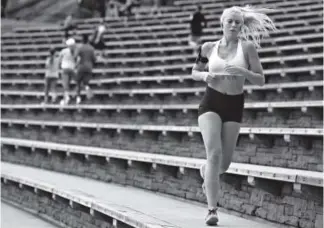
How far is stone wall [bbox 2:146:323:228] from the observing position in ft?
20.4

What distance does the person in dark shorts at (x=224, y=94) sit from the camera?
583 centimetres

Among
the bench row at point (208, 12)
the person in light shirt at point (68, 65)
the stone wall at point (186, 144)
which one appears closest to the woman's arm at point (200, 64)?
the stone wall at point (186, 144)

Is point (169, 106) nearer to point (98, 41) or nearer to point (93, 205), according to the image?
point (93, 205)

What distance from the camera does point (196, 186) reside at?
8.03m

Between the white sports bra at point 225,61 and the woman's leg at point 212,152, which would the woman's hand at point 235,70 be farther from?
the woman's leg at point 212,152

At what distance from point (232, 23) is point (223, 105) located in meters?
0.66

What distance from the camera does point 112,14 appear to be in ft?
90.3

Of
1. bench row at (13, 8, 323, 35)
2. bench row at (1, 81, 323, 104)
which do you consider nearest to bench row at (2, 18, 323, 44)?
bench row at (13, 8, 323, 35)

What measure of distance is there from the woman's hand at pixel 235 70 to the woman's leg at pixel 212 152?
1.22ft

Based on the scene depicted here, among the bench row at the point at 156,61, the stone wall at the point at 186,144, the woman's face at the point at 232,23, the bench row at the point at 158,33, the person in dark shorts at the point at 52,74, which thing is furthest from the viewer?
the bench row at the point at 158,33

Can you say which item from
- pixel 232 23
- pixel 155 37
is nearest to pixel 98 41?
pixel 155 37

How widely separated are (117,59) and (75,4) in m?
12.6

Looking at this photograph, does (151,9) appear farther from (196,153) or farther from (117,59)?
(196,153)

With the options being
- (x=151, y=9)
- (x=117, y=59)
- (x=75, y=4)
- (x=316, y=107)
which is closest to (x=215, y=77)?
(x=316, y=107)
